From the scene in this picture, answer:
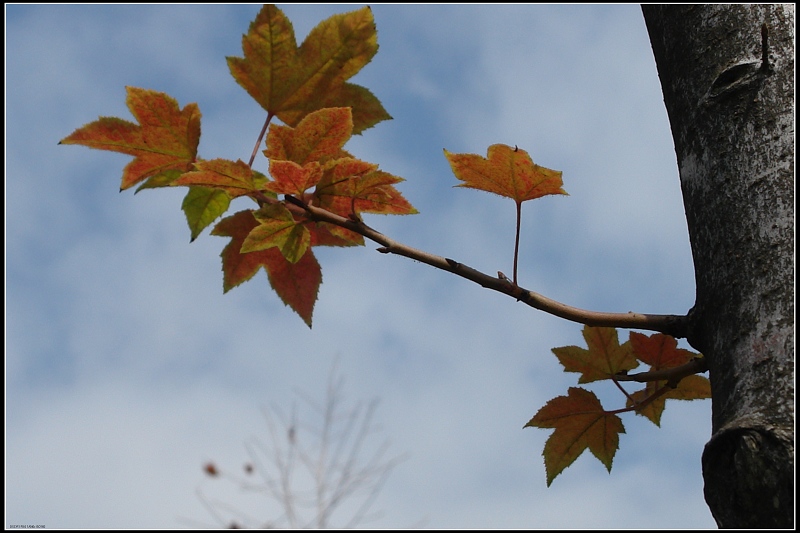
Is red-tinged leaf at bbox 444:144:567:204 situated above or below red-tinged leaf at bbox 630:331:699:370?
above

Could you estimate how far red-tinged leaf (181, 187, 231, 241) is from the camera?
104cm

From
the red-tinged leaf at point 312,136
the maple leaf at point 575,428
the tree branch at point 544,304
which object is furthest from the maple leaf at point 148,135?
the maple leaf at point 575,428

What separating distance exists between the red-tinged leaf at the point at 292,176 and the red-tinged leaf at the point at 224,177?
0.13ft

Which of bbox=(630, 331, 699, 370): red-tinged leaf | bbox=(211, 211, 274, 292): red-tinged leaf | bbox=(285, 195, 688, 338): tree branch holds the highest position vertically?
bbox=(211, 211, 274, 292): red-tinged leaf

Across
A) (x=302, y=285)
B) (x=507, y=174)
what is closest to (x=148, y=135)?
(x=302, y=285)

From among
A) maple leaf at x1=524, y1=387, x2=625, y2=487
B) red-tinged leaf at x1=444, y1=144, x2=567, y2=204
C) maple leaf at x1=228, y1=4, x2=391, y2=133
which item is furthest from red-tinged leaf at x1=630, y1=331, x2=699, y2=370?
maple leaf at x1=228, y1=4, x2=391, y2=133

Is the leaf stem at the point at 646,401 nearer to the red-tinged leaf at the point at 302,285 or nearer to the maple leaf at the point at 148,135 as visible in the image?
the red-tinged leaf at the point at 302,285

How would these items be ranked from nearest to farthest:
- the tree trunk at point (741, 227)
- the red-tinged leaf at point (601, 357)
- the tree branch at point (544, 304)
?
1. the tree trunk at point (741, 227)
2. the tree branch at point (544, 304)
3. the red-tinged leaf at point (601, 357)

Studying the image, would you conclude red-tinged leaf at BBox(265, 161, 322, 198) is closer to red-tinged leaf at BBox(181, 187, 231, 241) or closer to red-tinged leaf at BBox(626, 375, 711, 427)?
red-tinged leaf at BBox(181, 187, 231, 241)

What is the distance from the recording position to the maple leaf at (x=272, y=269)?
1.05 meters

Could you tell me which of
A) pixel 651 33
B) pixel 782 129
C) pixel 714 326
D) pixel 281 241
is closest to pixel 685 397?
pixel 714 326

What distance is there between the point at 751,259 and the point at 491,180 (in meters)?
0.36

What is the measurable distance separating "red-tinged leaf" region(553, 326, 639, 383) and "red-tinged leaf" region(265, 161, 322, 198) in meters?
0.53

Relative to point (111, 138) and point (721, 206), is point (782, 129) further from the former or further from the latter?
point (111, 138)
